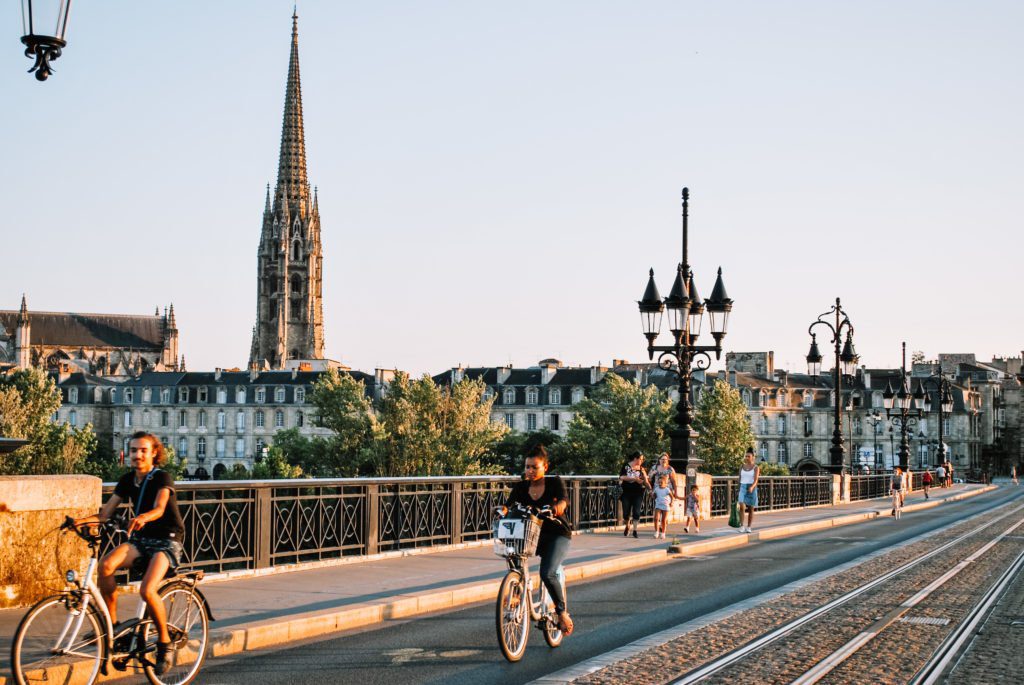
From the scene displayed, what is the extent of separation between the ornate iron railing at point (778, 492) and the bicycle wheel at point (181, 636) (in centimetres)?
2349

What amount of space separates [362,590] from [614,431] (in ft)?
283

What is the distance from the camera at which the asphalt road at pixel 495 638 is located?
980 cm

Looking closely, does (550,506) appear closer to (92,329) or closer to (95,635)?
(95,635)

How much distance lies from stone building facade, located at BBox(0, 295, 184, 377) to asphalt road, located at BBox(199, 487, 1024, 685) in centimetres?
15256

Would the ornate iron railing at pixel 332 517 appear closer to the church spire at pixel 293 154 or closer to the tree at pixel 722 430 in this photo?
the tree at pixel 722 430

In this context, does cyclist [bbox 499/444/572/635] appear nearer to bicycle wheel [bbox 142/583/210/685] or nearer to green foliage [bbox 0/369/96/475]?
bicycle wheel [bbox 142/583/210/685]

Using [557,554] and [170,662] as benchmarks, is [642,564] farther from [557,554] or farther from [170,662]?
[170,662]

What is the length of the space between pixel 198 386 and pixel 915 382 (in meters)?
78.7

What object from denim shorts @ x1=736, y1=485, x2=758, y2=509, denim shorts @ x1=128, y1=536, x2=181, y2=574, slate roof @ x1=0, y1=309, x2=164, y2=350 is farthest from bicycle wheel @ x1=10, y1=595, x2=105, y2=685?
slate roof @ x1=0, y1=309, x2=164, y2=350

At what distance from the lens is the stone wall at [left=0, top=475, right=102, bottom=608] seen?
37.3ft

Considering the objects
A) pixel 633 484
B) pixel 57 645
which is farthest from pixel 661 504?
pixel 57 645

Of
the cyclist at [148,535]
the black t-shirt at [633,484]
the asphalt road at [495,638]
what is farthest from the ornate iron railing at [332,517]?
the cyclist at [148,535]

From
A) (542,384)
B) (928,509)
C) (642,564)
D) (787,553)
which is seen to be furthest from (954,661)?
(542,384)

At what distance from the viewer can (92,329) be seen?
584 ft
